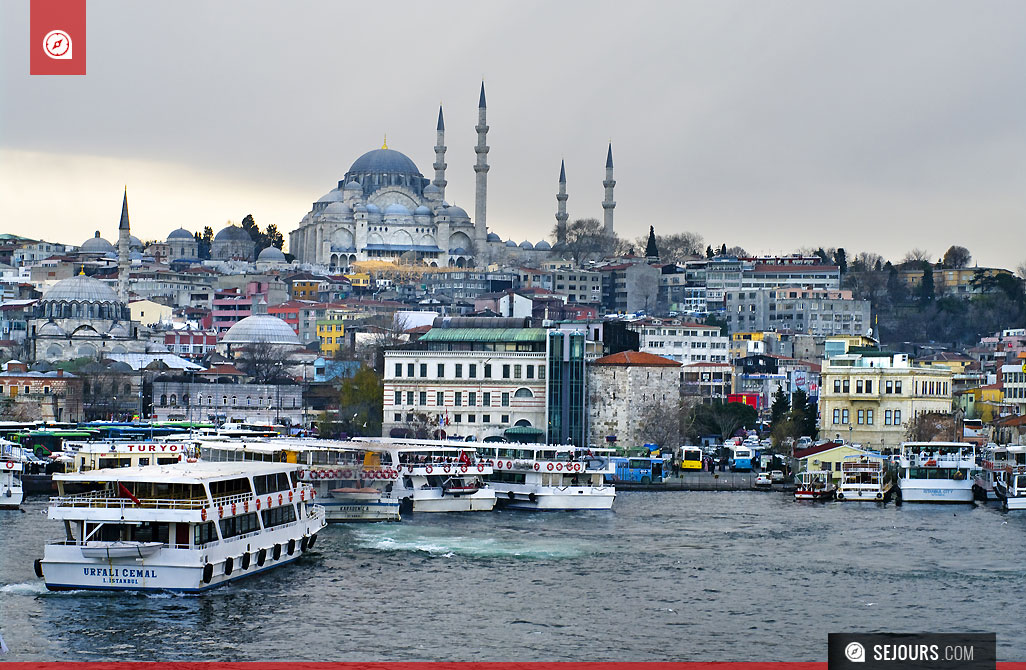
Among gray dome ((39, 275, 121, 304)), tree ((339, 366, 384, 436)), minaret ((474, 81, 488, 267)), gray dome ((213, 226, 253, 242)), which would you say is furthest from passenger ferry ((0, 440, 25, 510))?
gray dome ((213, 226, 253, 242))

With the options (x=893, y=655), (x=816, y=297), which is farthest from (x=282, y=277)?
(x=893, y=655)

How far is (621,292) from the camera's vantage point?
69.5m

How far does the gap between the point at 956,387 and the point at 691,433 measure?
955 centimetres

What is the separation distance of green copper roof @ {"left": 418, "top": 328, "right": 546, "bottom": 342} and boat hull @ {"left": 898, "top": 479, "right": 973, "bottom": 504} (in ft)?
28.6

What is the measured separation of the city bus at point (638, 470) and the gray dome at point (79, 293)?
96.7ft

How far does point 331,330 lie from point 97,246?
25617 millimetres

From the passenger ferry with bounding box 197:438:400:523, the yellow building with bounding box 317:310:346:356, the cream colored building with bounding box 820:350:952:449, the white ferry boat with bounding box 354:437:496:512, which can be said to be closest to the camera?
the passenger ferry with bounding box 197:438:400:523

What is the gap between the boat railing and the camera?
15.3 meters

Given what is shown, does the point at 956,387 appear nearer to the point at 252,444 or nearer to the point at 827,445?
the point at 827,445

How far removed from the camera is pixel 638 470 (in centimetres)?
2833

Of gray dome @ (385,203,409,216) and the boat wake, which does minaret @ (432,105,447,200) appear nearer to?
gray dome @ (385,203,409,216)

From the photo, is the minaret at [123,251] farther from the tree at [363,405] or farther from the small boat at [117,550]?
the small boat at [117,550]

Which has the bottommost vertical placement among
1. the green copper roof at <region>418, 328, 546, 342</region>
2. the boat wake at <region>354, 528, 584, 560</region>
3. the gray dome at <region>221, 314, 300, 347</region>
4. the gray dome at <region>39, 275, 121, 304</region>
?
the boat wake at <region>354, 528, 584, 560</region>

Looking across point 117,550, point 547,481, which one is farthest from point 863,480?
point 117,550
